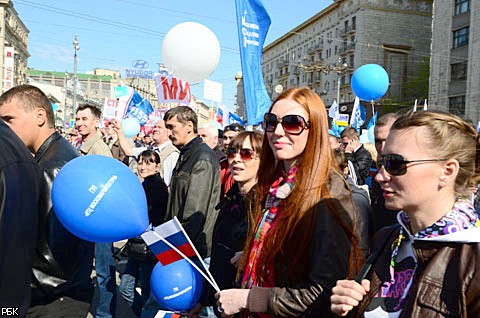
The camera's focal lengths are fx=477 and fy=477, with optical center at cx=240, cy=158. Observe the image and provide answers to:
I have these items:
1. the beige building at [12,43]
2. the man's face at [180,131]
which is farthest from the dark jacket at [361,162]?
the beige building at [12,43]

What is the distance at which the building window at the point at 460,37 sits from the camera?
37188mm

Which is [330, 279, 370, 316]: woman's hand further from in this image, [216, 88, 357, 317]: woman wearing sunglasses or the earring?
the earring

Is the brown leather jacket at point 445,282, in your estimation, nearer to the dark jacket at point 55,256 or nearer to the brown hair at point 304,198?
the brown hair at point 304,198

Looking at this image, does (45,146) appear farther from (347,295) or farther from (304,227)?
(347,295)

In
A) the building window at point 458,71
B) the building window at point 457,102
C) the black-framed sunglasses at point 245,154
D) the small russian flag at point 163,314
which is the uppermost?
the building window at point 458,71

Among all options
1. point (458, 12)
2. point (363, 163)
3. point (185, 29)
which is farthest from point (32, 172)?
point (458, 12)

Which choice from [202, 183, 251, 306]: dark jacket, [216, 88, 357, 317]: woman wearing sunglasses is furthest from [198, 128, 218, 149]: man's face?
[216, 88, 357, 317]: woman wearing sunglasses

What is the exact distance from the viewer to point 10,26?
Answer: 78312mm

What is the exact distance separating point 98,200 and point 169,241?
0.51 m

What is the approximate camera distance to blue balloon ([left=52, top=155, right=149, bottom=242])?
2.50 meters

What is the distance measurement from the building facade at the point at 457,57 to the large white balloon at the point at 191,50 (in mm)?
31580

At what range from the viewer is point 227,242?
11.0 ft

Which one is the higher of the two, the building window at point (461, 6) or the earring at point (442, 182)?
the building window at point (461, 6)

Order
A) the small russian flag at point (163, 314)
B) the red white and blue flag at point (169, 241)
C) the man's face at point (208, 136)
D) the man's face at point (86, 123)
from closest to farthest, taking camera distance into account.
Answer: the red white and blue flag at point (169, 241) < the small russian flag at point (163, 314) < the man's face at point (86, 123) < the man's face at point (208, 136)
